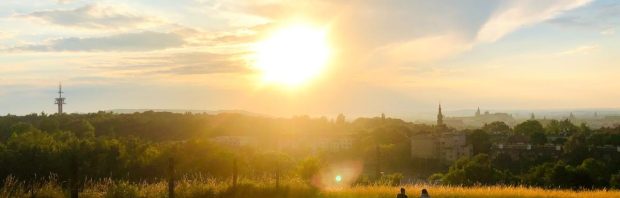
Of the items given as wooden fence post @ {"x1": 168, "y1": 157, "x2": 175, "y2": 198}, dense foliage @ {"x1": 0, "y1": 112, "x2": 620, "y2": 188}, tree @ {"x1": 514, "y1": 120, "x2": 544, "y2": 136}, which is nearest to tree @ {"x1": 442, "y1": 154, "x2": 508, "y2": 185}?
dense foliage @ {"x1": 0, "y1": 112, "x2": 620, "y2": 188}

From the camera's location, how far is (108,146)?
55.9 m

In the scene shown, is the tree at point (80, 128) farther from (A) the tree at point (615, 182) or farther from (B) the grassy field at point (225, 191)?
(B) the grassy field at point (225, 191)

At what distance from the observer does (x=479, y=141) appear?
103438mm

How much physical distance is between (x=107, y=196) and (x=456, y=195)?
11.6 m

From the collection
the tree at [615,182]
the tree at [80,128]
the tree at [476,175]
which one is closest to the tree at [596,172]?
the tree at [615,182]

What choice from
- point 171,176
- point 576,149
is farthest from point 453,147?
point 171,176

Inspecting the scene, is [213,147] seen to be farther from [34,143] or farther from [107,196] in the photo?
[107,196]

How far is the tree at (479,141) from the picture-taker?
10103cm

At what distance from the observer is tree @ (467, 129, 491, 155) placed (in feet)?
331

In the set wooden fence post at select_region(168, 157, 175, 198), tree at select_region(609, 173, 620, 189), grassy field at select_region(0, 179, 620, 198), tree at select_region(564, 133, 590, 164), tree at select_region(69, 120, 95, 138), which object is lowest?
tree at select_region(609, 173, 620, 189)

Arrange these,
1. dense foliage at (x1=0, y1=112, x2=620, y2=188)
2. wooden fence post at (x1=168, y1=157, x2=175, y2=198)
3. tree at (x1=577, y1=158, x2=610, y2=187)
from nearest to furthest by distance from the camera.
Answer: wooden fence post at (x1=168, y1=157, x2=175, y2=198)
dense foliage at (x1=0, y1=112, x2=620, y2=188)
tree at (x1=577, y1=158, x2=610, y2=187)

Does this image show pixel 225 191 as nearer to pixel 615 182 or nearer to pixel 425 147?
Answer: pixel 615 182

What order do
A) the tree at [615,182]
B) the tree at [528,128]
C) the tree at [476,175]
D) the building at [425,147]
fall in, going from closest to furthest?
the tree at [615,182]
the tree at [476,175]
the building at [425,147]
the tree at [528,128]

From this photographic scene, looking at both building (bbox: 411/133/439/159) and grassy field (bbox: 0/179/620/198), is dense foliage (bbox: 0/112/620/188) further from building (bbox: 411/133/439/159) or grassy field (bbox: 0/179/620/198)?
building (bbox: 411/133/439/159)
